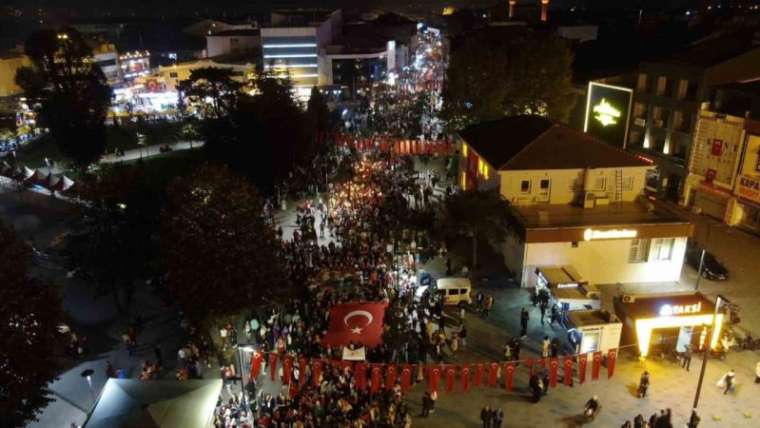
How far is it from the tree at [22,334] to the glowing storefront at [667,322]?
19.4 metres

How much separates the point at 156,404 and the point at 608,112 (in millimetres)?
38137

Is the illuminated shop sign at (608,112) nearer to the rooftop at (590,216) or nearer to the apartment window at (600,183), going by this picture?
the apartment window at (600,183)

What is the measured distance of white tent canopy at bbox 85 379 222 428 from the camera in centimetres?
1462

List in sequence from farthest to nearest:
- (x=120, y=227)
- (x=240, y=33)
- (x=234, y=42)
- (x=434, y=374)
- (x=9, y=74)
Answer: (x=240, y=33) → (x=234, y=42) → (x=9, y=74) → (x=120, y=227) → (x=434, y=374)

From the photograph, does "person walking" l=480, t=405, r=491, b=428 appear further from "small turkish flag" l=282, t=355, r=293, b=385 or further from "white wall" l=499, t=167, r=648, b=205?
"white wall" l=499, t=167, r=648, b=205

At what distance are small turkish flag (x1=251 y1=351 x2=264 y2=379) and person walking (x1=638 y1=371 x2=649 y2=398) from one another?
12.8m

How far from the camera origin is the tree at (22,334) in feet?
48.3

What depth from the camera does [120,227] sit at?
24969 mm

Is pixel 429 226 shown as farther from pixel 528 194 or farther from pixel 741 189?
pixel 741 189

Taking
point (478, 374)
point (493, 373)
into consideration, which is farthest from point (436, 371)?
point (493, 373)

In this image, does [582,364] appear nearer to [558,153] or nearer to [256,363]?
[256,363]

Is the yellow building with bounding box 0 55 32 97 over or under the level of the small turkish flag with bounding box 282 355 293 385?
over

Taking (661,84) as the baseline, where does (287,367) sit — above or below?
below

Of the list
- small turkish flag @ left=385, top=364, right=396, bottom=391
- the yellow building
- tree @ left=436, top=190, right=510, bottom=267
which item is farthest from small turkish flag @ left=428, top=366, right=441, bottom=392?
the yellow building
